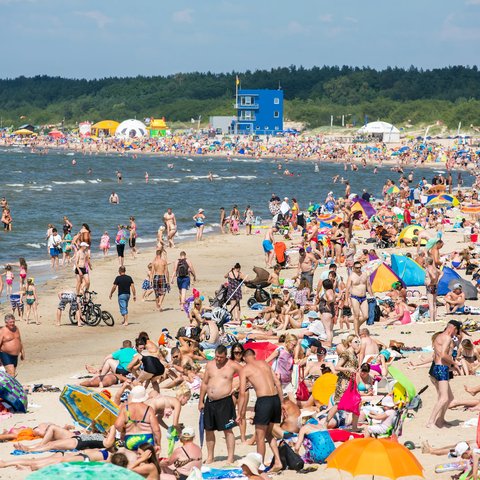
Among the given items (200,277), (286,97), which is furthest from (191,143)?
(200,277)

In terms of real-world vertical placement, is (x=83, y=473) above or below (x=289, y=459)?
above

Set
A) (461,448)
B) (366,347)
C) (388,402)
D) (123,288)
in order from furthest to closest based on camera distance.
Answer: (123,288) < (366,347) < (388,402) < (461,448)

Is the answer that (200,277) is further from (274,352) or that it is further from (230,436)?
(230,436)

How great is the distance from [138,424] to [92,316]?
920cm

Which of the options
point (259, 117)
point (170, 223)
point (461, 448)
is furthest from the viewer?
point (259, 117)

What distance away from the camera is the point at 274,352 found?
40.5 ft

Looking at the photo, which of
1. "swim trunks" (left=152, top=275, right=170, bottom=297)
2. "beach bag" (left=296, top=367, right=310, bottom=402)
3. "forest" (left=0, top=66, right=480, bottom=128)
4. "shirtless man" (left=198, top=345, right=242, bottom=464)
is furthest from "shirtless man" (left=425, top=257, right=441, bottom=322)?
"forest" (left=0, top=66, right=480, bottom=128)

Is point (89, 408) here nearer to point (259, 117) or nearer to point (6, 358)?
point (6, 358)

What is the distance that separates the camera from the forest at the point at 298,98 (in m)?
125

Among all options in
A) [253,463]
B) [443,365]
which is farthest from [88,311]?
[253,463]

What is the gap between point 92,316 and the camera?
1831cm

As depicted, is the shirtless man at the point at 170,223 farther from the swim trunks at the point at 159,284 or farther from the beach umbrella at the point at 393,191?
the beach umbrella at the point at 393,191

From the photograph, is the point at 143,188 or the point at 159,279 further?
the point at 143,188

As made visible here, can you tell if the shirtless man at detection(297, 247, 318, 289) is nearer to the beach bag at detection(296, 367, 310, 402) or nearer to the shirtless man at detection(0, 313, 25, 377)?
the beach bag at detection(296, 367, 310, 402)
